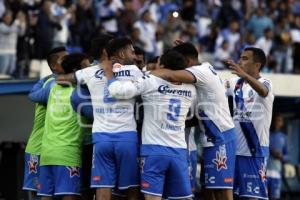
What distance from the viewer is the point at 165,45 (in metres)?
24.5

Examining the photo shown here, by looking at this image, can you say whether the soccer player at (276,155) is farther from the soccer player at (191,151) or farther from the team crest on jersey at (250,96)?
the team crest on jersey at (250,96)

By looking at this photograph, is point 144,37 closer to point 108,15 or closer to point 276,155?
point 108,15

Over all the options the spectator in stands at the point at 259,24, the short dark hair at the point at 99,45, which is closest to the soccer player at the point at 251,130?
the short dark hair at the point at 99,45

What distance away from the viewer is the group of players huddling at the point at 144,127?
522 inches

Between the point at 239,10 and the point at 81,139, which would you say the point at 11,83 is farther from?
the point at 239,10

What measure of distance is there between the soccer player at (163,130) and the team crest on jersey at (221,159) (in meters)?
0.81

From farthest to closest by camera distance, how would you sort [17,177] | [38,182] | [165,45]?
[165,45], [17,177], [38,182]

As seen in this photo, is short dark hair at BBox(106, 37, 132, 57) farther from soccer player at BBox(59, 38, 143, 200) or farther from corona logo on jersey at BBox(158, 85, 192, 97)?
corona logo on jersey at BBox(158, 85, 192, 97)

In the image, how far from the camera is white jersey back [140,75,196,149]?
13234 mm

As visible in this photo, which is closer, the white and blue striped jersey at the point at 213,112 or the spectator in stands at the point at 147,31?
the white and blue striped jersey at the point at 213,112

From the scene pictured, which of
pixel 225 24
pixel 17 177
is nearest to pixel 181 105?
pixel 17 177

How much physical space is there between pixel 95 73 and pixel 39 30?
8.49 m

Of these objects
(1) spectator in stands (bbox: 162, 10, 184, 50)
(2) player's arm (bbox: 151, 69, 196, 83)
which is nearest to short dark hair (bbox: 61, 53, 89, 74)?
(2) player's arm (bbox: 151, 69, 196, 83)

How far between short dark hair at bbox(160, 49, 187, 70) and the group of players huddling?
13mm
